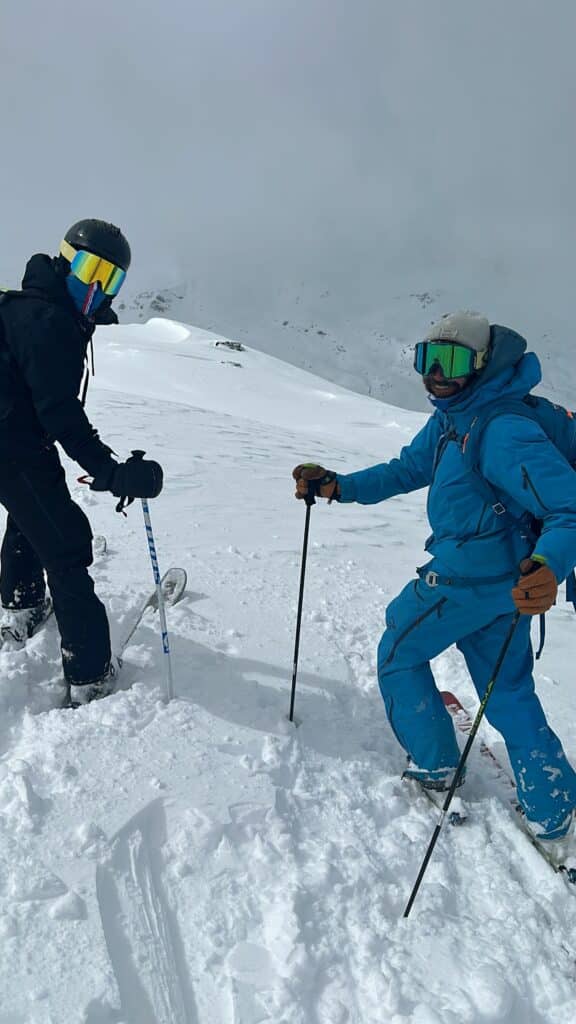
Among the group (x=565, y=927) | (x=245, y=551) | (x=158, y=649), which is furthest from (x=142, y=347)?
(x=565, y=927)

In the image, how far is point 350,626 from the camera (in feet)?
15.8

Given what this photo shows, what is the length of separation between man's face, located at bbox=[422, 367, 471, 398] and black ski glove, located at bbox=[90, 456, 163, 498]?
141cm

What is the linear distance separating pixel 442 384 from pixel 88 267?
1.89 m

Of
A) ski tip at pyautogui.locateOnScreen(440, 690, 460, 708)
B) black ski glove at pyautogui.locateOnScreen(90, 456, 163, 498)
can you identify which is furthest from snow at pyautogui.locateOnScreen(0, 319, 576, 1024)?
black ski glove at pyautogui.locateOnScreen(90, 456, 163, 498)

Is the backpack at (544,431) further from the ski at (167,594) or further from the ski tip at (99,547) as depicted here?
the ski tip at (99,547)

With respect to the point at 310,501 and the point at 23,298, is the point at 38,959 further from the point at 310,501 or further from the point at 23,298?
the point at 23,298

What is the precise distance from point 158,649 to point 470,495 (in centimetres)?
215

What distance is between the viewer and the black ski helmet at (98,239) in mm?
3330

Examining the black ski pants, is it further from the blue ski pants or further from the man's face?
the man's face

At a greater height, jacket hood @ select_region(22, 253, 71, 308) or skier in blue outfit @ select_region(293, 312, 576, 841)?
jacket hood @ select_region(22, 253, 71, 308)

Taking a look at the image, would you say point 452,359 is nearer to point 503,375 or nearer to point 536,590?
point 503,375

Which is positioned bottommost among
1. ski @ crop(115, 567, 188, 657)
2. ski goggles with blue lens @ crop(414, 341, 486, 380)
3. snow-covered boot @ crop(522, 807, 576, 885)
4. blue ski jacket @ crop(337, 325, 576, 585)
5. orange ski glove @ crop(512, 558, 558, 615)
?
snow-covered boot @ crop(522, 807, 576, 885)

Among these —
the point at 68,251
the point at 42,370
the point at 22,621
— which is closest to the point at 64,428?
the point at 42,370

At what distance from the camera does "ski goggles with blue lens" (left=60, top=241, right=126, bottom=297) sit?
130 inches
